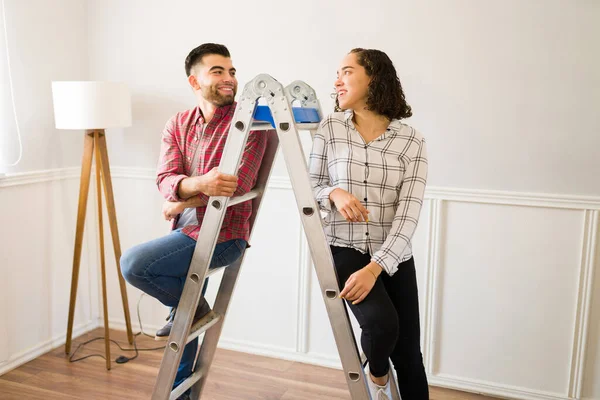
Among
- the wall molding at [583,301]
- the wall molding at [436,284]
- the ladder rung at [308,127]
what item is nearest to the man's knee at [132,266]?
the ladder rung at [308,127]

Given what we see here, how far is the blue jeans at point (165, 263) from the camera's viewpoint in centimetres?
202

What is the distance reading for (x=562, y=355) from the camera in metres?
2.68

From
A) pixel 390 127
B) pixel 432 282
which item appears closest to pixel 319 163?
pixel 390 127

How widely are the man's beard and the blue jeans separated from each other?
515 millimetres

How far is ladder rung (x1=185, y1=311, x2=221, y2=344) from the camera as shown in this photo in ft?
6.93

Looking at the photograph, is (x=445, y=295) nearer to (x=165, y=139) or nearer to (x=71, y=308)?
(x=165, y=139)

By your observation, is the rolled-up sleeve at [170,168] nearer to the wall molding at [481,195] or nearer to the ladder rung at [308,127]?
the ladder rung at [308,127]

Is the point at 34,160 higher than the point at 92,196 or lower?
higher

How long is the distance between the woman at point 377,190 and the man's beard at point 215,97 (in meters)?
0.42

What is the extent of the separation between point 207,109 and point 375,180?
739 millimetres

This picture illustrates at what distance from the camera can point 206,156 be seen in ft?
7.18

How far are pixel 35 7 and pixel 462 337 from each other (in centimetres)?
271

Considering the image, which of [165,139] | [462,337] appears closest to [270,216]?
[165,139]

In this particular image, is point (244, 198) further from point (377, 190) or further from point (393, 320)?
point (393, 320)
